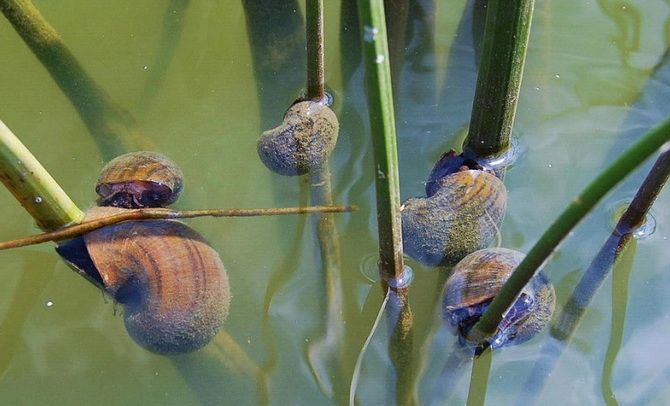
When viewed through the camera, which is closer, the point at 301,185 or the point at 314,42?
the point at 314,42

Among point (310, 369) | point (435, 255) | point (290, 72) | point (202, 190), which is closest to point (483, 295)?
point (435, 255)

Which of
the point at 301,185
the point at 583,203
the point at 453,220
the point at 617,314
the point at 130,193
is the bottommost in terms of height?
the point at 617,314

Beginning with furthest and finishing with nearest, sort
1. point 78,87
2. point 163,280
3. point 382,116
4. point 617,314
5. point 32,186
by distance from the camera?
point 78,87 < point 617,314 < point 163,280 < point 32,186 < point 382,116

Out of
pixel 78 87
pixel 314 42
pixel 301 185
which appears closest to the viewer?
pixel 314 42

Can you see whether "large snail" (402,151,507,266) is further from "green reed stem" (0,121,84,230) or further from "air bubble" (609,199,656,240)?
"green reed stem" (0,121,84,230)

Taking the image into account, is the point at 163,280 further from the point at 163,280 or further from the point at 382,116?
the point at 382,116

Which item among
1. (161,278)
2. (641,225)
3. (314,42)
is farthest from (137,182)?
(641,225)

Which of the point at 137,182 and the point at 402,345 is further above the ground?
the point at 137,182
